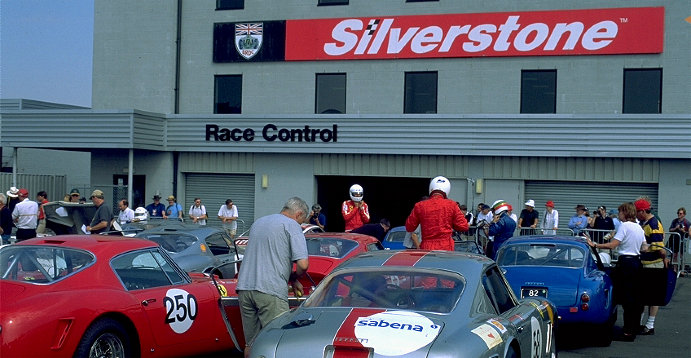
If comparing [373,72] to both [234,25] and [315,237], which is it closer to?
[234,25]

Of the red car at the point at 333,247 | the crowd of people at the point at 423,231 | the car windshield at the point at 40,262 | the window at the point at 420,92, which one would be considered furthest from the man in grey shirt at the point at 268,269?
the window at the point at 420,92

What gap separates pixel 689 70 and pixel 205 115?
1409 centimetres

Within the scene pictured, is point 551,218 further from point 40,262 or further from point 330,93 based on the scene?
point 40,262

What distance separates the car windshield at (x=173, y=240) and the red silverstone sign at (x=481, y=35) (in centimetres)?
1205

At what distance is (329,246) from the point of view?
12.1 metres

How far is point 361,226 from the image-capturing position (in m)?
14.8

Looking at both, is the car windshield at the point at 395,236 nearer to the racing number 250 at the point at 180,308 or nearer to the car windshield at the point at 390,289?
the racing number 250 at the point at 180,308

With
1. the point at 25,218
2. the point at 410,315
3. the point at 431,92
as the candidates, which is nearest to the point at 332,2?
the point at 431,92

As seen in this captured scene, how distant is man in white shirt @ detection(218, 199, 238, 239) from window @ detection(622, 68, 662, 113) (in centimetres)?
1161

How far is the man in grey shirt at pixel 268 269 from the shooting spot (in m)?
7.23

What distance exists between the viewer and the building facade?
22.1 metres

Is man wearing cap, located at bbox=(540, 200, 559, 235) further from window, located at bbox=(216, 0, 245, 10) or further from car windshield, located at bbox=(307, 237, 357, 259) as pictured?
window, located at bbox=(216, 0, 245, 10)

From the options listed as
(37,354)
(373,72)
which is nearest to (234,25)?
(373,72)

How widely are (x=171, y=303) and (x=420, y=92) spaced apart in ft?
56.3
